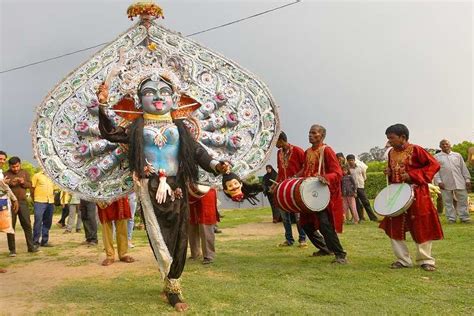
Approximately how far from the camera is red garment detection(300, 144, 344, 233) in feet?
21.4

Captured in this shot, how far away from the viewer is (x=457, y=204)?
35.2 ft

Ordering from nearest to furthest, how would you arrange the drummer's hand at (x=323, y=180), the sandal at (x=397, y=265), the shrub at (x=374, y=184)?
the sandal at (x=397, y=265)
the drummer's hand at (x=323, y=180)
the shrub at (x=374, y=184)

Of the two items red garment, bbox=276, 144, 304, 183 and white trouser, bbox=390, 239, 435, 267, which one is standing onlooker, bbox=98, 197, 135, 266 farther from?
white trouser, bbox=390, 239, 435, 267

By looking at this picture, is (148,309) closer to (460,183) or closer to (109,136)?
(109,136)

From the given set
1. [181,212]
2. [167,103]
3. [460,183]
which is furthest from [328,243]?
A: [460,183]

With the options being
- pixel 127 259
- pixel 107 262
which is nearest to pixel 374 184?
pixel 127 259

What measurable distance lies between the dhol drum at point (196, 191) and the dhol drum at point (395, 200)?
234 cm

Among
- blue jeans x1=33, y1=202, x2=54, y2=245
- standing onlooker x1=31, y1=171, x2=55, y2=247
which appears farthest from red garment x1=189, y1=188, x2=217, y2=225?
blue jeans x1=33, y1=202, x2=54, y2=245

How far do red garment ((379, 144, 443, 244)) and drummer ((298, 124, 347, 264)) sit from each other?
72 centimetres

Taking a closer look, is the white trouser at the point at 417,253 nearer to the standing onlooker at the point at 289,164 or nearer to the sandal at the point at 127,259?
the standing onlooker at the point at 289,164

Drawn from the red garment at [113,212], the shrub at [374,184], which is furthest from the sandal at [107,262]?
the shrub at [374,184]

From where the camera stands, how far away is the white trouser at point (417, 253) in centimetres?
584

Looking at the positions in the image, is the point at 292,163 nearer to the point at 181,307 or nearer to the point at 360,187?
the point at 181,307

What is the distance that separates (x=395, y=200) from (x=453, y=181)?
550 centimetres
